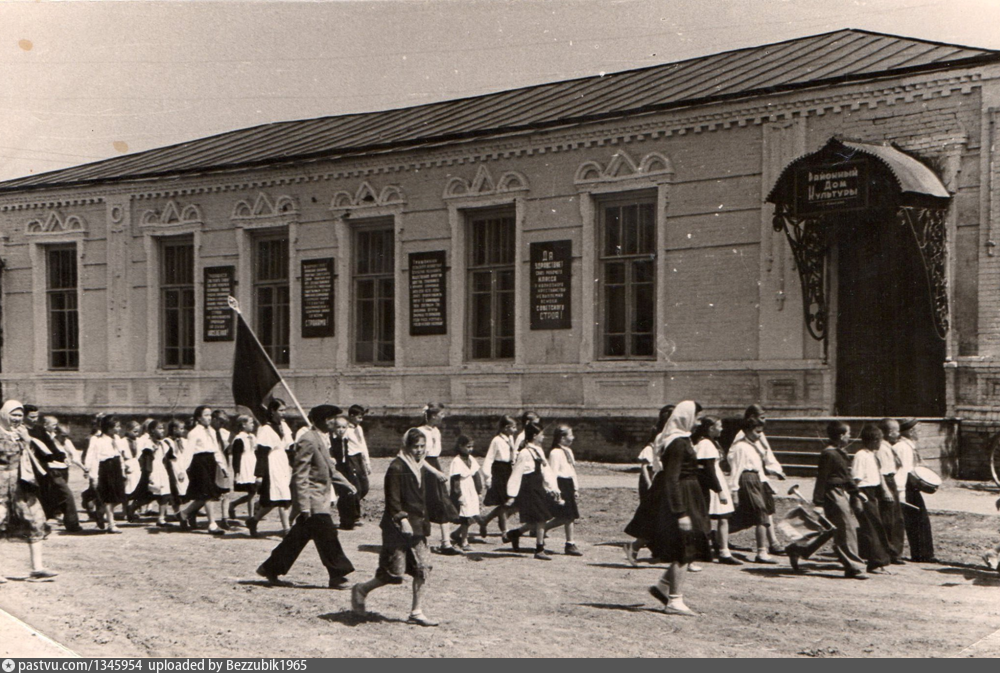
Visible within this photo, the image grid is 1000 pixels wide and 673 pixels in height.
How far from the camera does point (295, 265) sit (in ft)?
71.3

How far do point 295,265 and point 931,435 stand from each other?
12.0m

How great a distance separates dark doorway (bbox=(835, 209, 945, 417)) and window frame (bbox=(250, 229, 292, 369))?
10.5 meters

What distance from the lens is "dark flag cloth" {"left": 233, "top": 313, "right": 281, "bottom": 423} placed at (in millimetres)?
12797

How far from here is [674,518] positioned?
8375 millimetres

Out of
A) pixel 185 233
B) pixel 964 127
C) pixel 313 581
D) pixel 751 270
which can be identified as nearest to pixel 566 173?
pixel 751 270

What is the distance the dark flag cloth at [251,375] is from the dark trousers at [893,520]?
A: 6.42 metres

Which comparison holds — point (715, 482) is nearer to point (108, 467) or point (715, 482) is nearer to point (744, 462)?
point (744, 462)

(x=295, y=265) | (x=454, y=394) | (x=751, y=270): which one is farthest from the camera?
(x=295, y=265)

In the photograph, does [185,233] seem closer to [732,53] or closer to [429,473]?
[732,53]

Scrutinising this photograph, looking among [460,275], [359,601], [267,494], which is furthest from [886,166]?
[359,601]

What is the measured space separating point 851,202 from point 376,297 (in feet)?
30.4

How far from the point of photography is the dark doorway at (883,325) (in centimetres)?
1554

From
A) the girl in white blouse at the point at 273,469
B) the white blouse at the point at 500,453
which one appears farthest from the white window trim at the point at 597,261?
the girl in white blouse at the point at 273,469

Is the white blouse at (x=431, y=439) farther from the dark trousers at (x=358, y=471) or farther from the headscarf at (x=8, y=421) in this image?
the headscarf at (x=8, y=421)
